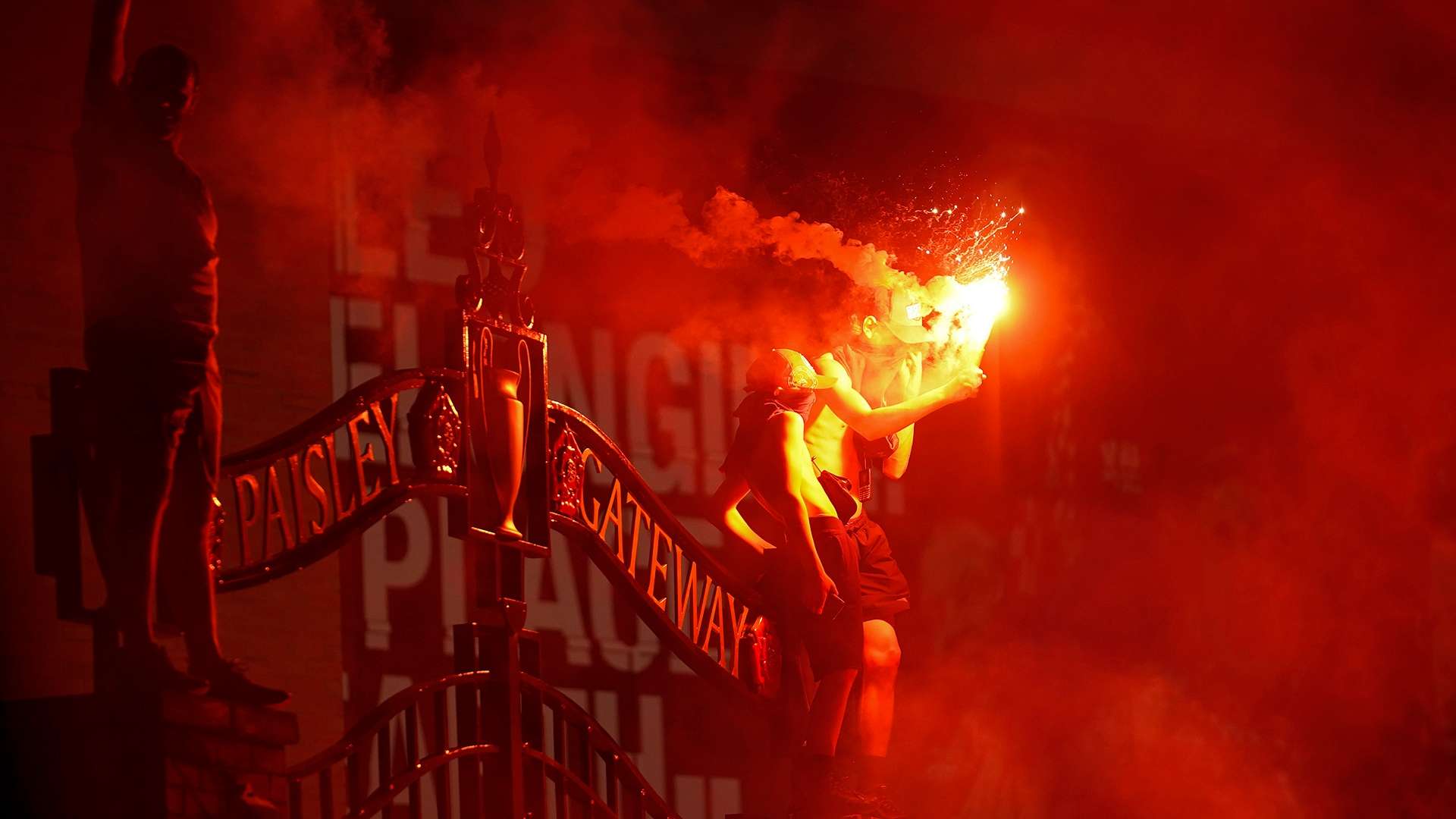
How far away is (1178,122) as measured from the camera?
883 cm

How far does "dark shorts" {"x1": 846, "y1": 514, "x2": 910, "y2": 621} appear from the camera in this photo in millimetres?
6523

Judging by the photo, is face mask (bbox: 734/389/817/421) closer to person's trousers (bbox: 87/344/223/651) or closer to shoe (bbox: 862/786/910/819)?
shoe (bbox: 862/786/910/819)

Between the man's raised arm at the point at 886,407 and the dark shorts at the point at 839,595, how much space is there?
1.06 ft

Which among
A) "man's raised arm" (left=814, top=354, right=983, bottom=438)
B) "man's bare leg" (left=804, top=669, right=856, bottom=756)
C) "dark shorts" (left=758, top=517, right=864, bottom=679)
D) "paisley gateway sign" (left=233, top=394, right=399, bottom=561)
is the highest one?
"man's raised arm" (left=814, top=354, right=983, bottom=438)

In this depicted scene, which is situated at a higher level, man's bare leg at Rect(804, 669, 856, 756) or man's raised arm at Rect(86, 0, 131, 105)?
man's raised arm at Rect(86, 0, 131, 105)

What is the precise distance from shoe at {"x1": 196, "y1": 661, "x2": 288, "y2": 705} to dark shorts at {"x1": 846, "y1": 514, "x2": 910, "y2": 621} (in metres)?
2.36

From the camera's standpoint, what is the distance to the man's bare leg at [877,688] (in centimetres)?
635

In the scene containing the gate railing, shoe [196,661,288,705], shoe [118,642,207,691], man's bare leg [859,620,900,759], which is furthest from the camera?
man's bare leg [859,620,900,759]

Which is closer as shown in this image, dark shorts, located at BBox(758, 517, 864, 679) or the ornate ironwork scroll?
the ornate ironwork scroll

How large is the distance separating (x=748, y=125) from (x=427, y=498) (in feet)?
6.20

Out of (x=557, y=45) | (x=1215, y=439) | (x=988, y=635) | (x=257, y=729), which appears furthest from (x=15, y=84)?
(x=1215, y=439)

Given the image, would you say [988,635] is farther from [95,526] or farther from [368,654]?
[95,526]

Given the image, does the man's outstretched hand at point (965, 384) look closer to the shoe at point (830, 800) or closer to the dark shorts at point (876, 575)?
the dark shorts at point (876, 575)

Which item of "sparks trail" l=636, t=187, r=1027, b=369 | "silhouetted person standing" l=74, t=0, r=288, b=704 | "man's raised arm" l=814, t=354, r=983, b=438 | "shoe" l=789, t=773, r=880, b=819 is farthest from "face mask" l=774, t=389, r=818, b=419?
"silhouetted person standing" l=74, t=0, r=288, b=704
